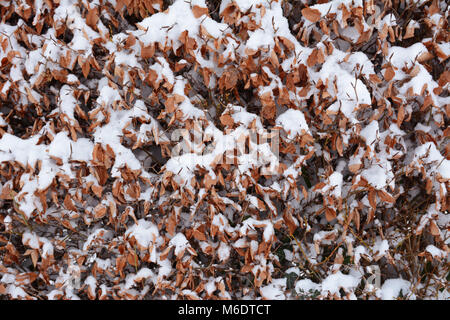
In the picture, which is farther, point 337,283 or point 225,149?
point 337,283

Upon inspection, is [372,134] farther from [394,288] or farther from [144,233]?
[144,233]

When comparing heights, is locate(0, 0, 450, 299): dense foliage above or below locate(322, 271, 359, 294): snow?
above

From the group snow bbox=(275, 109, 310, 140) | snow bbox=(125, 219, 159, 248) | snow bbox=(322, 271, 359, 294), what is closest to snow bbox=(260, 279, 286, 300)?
snow bbox=(322, 271, 359, 294)

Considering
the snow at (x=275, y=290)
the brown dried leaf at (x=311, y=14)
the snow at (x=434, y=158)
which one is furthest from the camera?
the snow at (x=275, y=290)

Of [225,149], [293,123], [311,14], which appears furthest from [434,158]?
[225,149]

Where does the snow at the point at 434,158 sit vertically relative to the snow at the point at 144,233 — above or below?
above

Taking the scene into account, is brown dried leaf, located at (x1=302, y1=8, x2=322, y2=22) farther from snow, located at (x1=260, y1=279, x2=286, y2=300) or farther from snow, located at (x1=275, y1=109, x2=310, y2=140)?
snow, located at (x1=260, y1=279, x2=286, y2=300)

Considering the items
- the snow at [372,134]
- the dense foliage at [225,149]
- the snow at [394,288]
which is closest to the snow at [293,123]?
the dense foliage at [225,149]

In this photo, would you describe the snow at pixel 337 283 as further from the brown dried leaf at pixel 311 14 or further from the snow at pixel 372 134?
the brown dried leaf at pixel 311 14

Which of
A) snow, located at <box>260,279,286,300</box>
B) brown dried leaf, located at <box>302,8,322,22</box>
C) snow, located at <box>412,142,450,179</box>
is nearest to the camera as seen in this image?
brown dried leaf, located at <box>302,8,322,22</box>

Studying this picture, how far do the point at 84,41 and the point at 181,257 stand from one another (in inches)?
46.2

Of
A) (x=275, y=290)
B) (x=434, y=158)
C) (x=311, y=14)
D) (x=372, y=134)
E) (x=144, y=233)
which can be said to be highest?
(x=311, y=14)

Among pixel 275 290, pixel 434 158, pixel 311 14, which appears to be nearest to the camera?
pixel 311 14
